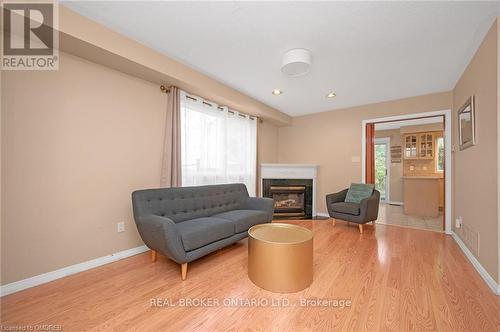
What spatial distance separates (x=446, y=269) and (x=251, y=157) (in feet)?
10.8

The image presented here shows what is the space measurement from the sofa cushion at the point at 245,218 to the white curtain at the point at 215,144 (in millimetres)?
898

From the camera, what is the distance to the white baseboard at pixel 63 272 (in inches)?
68.5

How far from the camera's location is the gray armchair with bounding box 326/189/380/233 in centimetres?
336

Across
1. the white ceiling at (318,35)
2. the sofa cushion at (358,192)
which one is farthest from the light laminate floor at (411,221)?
the white ceiling at (318,35)

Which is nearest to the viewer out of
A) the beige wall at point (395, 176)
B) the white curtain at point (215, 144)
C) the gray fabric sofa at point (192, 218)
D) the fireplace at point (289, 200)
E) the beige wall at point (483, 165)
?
the beige wall at point (483, 165)

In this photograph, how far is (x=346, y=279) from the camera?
6.41 feet

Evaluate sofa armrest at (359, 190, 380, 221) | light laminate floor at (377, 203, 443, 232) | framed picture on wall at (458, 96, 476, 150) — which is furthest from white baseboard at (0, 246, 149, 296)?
light laminate floor at (377, 203, 443, 232)

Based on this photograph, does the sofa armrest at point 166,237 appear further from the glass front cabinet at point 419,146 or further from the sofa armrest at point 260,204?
the glass front cabinet at point 419,146

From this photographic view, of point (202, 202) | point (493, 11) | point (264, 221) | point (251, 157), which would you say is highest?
point (493, 11)

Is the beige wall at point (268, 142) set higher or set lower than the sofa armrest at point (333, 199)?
higher

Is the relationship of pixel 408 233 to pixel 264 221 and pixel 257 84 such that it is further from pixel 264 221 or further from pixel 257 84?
pixel 257 84

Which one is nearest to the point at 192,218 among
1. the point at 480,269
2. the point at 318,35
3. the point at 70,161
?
the point at 70,161

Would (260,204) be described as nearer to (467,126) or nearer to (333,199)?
(333,199)

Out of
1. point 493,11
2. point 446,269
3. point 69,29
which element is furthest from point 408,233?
point 69,29
